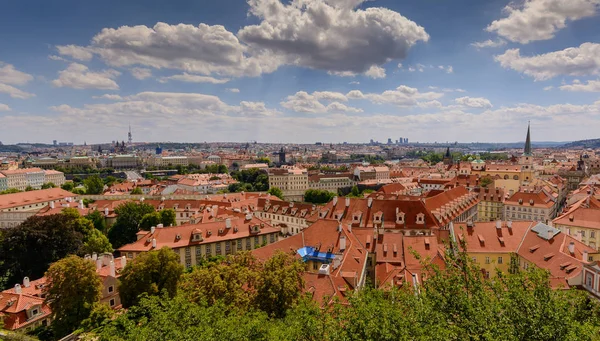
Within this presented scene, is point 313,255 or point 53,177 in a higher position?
point 313,255

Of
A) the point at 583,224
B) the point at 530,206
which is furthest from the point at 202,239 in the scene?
the point at 530,206

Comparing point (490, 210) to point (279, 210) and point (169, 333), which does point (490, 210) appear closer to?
point (279, 210)

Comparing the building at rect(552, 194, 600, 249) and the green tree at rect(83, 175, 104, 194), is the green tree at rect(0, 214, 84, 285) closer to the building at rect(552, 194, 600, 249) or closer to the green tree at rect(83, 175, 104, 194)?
the green tree at rect(83, 175, 104, 194)

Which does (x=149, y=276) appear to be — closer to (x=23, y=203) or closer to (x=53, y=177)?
(x=23, y=203)

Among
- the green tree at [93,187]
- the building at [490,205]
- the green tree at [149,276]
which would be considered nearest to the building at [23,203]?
the green tree at [93,187]

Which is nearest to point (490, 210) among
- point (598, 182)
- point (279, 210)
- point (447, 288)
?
point (598, 182)

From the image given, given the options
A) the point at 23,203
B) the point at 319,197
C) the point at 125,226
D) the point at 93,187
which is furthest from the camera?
the point at 93,187

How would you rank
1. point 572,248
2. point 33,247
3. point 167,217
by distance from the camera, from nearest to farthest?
point 572,248 → point 33,247 → point 167,217
